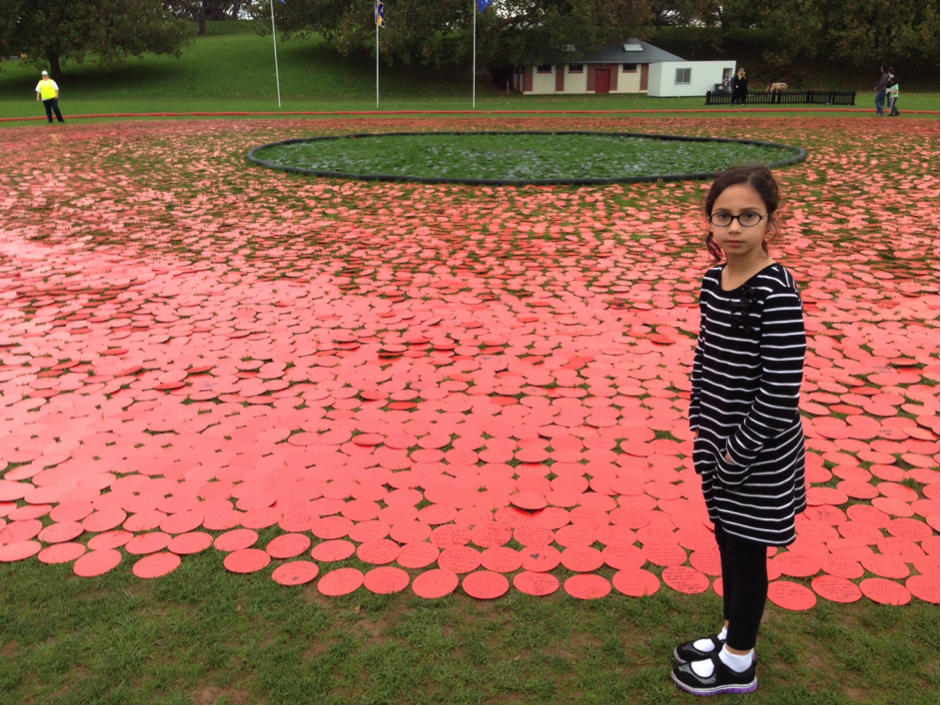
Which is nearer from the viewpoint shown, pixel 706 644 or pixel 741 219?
pixel 741 219

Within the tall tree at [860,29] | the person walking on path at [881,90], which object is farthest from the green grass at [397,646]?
the tall tree at [860,29]

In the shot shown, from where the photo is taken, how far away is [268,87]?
39500 mm

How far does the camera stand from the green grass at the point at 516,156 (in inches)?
513

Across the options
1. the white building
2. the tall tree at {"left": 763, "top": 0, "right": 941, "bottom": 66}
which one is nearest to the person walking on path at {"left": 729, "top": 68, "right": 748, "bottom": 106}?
the white building

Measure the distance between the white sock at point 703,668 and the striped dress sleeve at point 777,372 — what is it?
755mm

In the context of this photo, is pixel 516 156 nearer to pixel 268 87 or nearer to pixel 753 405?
pixel 753 405

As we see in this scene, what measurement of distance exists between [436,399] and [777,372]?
2.79 m

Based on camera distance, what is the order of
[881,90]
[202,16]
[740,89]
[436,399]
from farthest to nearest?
[202,16] → [740,89] → [881,90] → [436,399]

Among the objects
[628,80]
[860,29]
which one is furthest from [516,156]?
[860,29]

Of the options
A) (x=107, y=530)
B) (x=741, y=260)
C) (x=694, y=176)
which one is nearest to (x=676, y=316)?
(x=741, y=260)

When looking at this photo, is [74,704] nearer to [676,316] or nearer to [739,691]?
[739,691]

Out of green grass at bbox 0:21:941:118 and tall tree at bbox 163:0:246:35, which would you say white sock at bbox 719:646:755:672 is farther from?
tall tree at bbox 163:0:246:35

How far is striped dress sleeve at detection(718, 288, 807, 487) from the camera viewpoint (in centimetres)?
217

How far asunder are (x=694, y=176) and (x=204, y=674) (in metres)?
11.4
